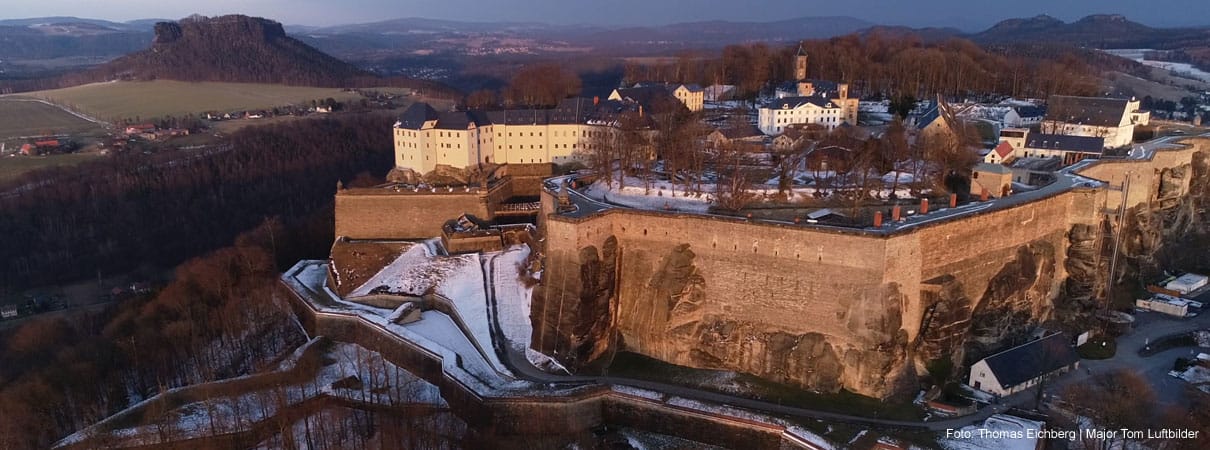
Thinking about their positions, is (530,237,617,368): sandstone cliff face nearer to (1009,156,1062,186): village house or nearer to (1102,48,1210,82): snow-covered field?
(1009,156,1062,186): village house

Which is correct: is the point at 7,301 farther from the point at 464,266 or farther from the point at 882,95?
the point at 882,95

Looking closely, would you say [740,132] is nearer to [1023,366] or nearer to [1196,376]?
[1023,366]

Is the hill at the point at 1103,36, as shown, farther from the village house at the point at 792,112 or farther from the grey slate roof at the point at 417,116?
the grey slate roof at the point at 417,116

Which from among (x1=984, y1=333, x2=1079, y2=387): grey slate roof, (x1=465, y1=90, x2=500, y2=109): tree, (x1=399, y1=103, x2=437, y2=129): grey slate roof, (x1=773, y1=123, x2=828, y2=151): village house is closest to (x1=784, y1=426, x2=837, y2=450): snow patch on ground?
(x1=984, y1=333, x2=1079, y2=387): grey slate roof

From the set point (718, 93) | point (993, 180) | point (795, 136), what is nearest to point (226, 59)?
point (718, 93)

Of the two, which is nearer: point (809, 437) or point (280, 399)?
point (809, 437)

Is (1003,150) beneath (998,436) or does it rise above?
above

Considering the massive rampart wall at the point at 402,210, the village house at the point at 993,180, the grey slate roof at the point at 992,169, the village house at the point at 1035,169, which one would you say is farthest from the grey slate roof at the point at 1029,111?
the massive rampart wall at the point at 402,210

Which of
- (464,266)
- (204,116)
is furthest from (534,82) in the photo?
(204,116)
